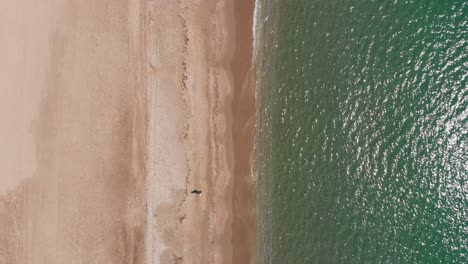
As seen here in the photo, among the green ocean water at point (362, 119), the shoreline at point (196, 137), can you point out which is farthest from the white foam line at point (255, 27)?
the shoreline at point (196, 137)

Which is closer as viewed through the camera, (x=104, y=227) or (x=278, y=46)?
(x=104, y=227)

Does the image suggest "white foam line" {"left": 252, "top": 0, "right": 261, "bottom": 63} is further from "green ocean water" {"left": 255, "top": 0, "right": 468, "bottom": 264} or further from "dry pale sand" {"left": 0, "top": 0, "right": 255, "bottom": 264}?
"dry pale sand" {"left": 0, "top": 0, "right": 255, "bottom": 264}

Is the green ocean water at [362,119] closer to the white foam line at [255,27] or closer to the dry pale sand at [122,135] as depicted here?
the white foam line at [255,27]

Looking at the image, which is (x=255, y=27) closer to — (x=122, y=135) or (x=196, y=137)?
(x=196, y=137)

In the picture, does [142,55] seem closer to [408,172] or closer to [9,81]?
[9,81]

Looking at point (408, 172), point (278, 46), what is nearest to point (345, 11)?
point (278, 46)
